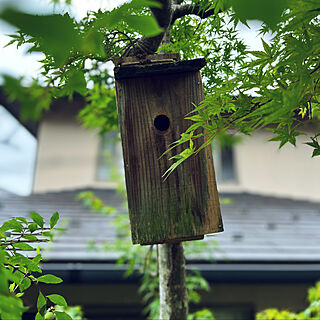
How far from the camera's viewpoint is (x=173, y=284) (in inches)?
A: 44.4

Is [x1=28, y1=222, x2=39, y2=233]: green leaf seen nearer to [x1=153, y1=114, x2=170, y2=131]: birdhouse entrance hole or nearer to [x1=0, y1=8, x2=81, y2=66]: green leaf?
[x1=153, y1=114, x2=170, y2=131]: birdhouse entrance hole

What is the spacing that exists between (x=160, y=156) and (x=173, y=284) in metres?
0.48

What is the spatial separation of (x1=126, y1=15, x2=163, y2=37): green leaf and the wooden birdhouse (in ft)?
1.67

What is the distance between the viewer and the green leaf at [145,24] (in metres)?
0.35

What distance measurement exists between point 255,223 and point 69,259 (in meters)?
2.18

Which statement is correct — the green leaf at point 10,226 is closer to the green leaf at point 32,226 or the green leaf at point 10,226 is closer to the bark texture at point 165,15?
the green leaf at point 32,226

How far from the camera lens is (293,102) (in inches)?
21.3

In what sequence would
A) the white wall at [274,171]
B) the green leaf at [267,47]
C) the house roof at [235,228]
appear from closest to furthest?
the green leaf at [267,47], the house roof at [235,228], the white wall at [274,171]

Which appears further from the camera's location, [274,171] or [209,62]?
[274,171]

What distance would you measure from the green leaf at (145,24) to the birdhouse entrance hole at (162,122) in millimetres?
551

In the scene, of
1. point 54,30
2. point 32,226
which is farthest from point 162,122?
point 54,30

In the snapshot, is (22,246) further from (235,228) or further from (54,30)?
(235,228)

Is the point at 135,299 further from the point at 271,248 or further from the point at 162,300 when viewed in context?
the point at 162,300

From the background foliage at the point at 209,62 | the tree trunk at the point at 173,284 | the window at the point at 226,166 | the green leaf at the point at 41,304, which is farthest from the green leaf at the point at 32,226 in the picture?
the window at the point at 226,166
